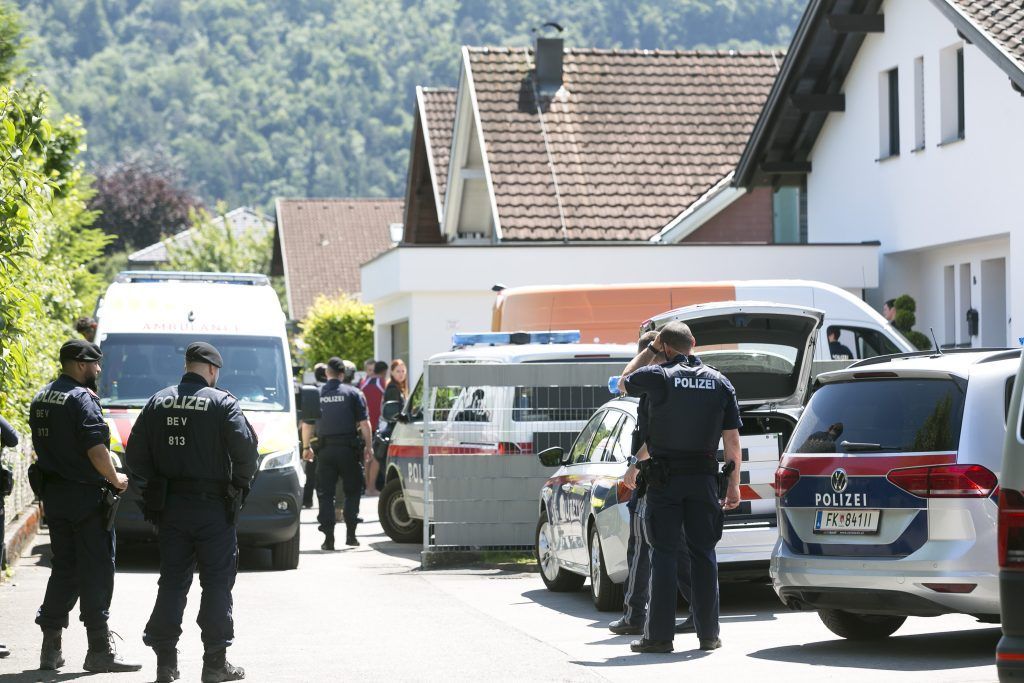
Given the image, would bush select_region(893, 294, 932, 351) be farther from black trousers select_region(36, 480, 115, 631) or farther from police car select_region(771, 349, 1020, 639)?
black trousers select_region(36, 480, 115, 631)

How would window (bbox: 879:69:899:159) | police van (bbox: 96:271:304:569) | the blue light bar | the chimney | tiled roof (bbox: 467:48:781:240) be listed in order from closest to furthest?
police van (bbox: 96:271:304:569)
the blue light bar
window (bbox: 879:69:899:159)
tiled roof (bbox: 467:48:781:240)
the chimney

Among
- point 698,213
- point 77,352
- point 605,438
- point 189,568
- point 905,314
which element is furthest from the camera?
point 698,213

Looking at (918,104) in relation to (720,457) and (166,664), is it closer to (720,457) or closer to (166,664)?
(720,457)

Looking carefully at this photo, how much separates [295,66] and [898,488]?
569 ft

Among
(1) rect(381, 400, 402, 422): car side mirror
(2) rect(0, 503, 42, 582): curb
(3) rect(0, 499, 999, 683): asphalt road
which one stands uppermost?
(1) rect(381, 400, 402, 422): car side mirror

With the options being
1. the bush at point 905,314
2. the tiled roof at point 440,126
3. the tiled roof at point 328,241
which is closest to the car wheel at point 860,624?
the bush at point 905,314

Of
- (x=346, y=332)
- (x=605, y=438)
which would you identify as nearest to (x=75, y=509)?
(x=605, y=438)

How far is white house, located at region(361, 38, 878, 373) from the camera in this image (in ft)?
87.2

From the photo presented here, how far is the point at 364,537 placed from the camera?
66.7 feet

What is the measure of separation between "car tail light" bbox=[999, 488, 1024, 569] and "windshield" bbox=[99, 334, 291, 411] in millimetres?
10606

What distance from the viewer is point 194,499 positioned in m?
9.66

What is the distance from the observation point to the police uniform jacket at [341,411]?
61.1ft

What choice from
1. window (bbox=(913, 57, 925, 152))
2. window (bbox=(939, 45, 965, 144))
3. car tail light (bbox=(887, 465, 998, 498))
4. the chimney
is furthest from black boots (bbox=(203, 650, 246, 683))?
the chimney

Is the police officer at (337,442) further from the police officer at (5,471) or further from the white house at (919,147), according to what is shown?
the white house at (919,147)
